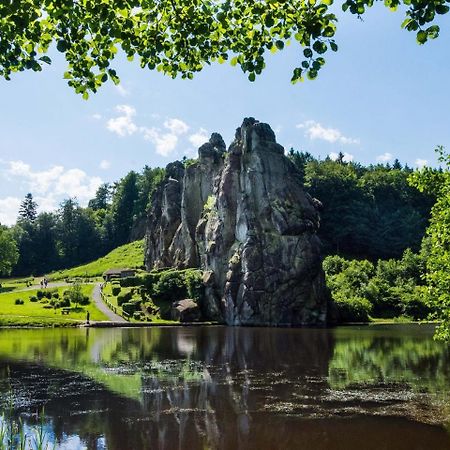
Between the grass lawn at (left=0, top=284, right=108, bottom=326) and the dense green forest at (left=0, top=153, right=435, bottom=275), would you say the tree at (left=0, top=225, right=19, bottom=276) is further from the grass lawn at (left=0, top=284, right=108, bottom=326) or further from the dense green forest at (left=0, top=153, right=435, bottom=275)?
the grass lawn at (left=0, top=284, right=108, bottom=326)

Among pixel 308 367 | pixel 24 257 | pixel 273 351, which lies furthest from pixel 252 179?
pixel 24 257

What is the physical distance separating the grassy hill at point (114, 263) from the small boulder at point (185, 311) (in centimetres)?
6040

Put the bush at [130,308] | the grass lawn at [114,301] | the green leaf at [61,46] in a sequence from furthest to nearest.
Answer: the bush at [130,308]
the grass lawn at [114,301]
the green leaf at [61,46]

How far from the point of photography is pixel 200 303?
84875 millimetres

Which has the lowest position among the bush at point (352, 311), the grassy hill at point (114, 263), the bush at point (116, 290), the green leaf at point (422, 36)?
the bush at point (352, 311)

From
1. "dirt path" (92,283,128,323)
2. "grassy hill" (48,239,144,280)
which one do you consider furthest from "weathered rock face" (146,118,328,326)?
"grassy hill" (48,239,144,280)

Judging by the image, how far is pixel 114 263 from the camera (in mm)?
148500

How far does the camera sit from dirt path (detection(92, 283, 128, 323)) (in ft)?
252

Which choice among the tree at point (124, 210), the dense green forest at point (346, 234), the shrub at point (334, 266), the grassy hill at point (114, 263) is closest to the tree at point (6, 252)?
the dense green forest at point (346, 234)

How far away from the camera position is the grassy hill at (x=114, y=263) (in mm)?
139163

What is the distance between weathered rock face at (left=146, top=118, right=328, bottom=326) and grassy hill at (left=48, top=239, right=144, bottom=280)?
150 feet

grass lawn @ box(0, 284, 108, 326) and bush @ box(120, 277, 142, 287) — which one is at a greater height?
bush @ box(120, 277, 142, 287)

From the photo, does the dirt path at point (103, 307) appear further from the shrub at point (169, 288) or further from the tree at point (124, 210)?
the tree at point (124, 210)

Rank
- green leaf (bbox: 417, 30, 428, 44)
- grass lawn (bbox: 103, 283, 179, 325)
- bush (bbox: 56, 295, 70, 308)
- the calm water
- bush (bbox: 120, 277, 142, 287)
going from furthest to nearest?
bush (bbox: 120, 277, 142, 287)
bush (bbox: 56, 295, 70, 308)
grass lawn (bbox: 103, 283, 179, 325)
the calm water
green leaf (bbox: 417, 30, 428, 44)
